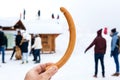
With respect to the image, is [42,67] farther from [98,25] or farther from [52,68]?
[98,25]

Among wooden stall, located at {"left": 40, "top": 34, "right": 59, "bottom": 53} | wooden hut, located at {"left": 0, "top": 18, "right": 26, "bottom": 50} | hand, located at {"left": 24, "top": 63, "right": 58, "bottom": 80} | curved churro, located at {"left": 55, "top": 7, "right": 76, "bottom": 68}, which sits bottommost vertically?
hand, located at {"left": 24, "top": 63, "right": 58, "bottom": 80}

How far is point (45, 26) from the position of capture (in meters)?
23.0

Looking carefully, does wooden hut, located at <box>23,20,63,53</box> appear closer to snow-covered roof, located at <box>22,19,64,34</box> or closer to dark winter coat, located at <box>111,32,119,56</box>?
snow-covered roof, located at <box>22,19,64,34</box>

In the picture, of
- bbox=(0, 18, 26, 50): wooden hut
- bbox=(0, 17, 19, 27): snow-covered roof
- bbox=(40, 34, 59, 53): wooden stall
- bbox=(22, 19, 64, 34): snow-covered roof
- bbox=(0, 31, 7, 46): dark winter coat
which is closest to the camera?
bbox=(0, 31, 7, 46): dark winter coat

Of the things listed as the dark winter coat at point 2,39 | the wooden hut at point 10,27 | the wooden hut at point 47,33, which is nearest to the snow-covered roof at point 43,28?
the wooden hut at point 47,33

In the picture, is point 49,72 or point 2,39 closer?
point 49,72

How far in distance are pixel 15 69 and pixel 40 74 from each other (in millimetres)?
11793

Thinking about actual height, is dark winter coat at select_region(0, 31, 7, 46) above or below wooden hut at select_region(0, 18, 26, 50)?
below

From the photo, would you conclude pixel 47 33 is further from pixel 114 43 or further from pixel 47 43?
pixel 114 43

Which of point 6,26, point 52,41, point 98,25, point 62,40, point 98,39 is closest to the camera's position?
point 98,39

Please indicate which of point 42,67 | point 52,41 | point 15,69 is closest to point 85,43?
point 52,41

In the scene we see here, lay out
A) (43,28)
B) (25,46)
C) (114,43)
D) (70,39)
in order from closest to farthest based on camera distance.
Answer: (70,39) < (114,43) < (25,46) < (43,28)

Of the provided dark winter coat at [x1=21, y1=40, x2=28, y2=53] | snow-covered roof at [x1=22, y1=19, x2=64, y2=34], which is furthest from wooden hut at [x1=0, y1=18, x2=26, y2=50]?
dark winter coat at [x1=21, y1=40, x2=28, y2=53]

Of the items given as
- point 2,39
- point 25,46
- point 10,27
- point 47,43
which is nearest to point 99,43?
point 25,46
